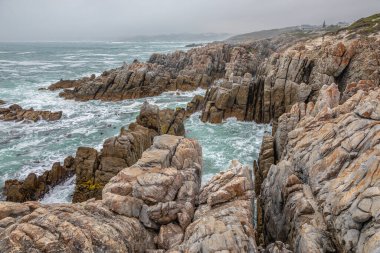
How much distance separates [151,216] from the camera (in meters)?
13.8

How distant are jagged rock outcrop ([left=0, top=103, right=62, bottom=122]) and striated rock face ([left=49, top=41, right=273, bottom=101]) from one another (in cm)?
1314

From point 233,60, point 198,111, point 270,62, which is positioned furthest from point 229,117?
point 233,60

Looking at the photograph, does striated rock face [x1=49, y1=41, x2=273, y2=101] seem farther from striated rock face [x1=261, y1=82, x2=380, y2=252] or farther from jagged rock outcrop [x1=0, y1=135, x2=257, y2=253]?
striated rock face [x1=261, y1=82, x2=380, y2=252]

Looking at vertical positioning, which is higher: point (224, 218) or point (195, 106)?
point (224, 218)

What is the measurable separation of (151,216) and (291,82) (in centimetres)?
3467

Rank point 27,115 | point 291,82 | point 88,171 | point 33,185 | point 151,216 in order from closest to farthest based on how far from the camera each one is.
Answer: point 151,216, point 33,185, point 88,171, point 291,82, point 27,115

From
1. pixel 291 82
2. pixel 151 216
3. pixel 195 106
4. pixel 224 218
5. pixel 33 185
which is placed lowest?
pixel 33 185

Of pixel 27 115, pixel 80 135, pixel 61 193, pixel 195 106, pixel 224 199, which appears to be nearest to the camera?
pixel 224 199

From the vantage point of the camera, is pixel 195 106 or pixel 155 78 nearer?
pixel 195 106

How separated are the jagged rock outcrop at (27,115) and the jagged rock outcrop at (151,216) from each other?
1481 inches

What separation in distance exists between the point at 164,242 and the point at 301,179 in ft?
27.8

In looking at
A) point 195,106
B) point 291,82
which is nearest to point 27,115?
point 195,106

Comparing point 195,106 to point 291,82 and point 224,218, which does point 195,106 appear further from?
point 224,218

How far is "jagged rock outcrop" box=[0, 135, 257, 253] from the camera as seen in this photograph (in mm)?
10445
